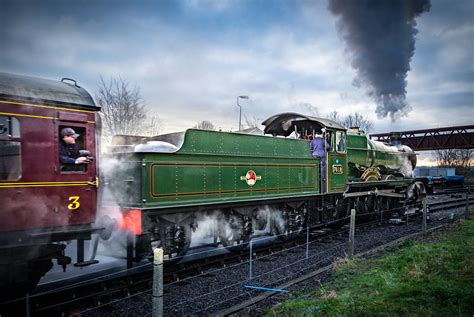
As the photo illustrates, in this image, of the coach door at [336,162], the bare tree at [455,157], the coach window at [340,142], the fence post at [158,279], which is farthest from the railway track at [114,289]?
the bare tree at [455,157]

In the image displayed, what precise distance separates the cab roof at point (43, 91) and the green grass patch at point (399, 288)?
423cm

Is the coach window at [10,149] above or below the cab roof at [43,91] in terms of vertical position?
below

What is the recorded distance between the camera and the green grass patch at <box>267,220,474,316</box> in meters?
4.87

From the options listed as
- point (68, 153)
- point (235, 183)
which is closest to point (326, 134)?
point (235, 183)

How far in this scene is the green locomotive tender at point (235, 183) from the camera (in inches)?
286

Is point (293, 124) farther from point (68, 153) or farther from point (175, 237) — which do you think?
point (68, 153)

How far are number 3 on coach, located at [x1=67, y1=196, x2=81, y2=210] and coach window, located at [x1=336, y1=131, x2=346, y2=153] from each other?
8594mm

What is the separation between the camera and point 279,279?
7.04 m

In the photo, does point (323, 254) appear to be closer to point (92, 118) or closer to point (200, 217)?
point (200, 217)

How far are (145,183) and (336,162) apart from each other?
23.3ft

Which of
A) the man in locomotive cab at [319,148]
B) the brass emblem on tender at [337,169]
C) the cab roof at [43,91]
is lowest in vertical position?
the brass emblem on tender at [337,169]

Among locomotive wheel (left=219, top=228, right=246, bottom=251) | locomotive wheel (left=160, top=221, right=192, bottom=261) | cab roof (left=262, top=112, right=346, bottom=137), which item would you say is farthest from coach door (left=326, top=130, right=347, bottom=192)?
locomotive wheel (left=160, top=221, right=192, bottom=261)

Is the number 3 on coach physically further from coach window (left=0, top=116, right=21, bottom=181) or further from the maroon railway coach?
coach window (left=0, top=116, right=21, bottom=181)

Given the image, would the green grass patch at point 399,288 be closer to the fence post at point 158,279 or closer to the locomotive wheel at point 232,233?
the fence post at point 158,279
